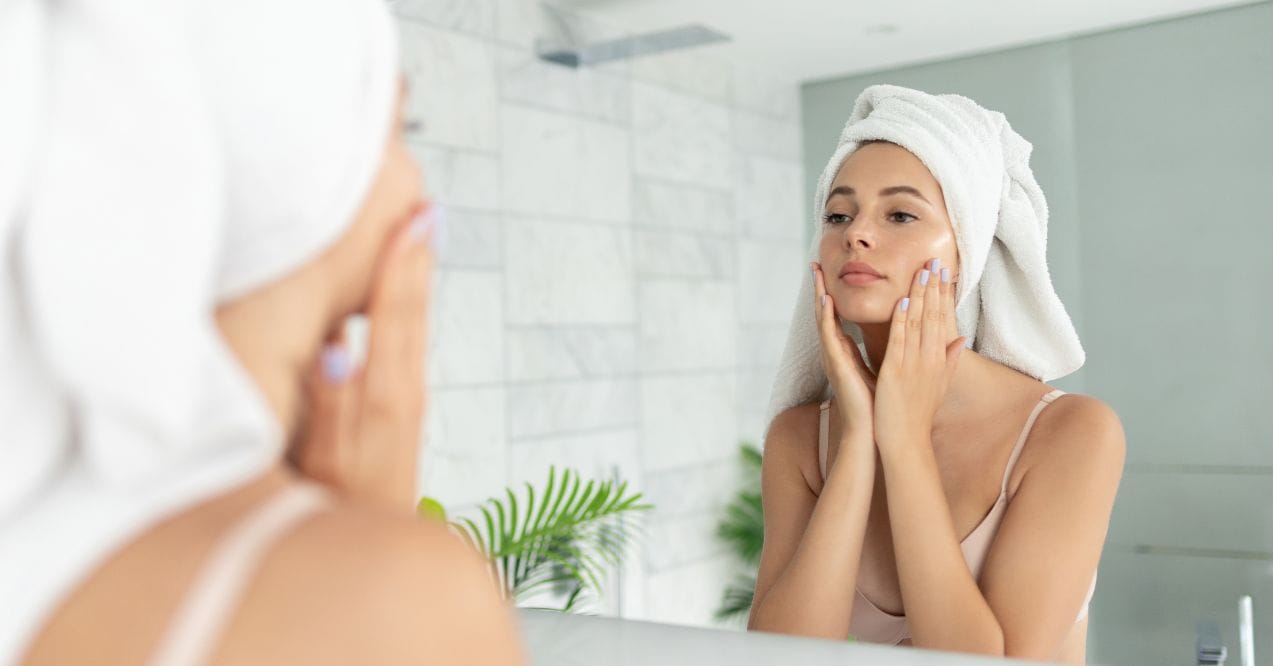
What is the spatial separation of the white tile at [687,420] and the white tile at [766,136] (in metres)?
0.85

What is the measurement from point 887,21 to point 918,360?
238 centimetres

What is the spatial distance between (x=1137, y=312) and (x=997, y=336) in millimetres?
1877

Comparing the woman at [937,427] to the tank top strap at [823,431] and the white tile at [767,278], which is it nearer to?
the tank top strap at [823,431]

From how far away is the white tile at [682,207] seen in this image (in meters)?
3.66

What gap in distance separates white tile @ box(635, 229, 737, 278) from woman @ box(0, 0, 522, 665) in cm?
329

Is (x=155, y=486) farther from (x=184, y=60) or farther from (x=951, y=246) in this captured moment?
(x=951, y=246)

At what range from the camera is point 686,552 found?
3.86 meters

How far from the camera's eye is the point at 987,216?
1.30 m

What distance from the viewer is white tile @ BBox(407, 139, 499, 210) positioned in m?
2.84

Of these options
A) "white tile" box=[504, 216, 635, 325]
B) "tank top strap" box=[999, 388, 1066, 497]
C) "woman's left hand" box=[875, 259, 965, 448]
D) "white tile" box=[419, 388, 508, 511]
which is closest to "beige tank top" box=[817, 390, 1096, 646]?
"tank top strap" box=[999, 388, 1066, 497]

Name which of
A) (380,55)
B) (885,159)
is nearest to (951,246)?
(885,159)

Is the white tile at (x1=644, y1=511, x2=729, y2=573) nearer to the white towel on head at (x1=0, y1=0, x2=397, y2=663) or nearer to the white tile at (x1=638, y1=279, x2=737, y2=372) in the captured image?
the white tile at (x1=638, y1=279, x2=737, y2=372)

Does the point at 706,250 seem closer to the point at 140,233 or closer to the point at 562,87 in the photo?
the point at 562,87

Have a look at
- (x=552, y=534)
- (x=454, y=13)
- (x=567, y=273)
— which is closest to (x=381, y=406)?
(x=552, y=534)
